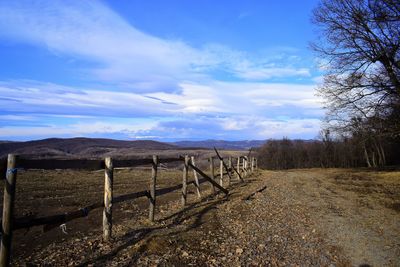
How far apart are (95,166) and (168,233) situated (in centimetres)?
225

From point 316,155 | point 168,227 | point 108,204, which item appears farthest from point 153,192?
point 316,155

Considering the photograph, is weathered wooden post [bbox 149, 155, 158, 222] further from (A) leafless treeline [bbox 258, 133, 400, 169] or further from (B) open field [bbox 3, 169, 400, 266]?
(A) leafless treeline [bbox 258, 133, 400, 169]

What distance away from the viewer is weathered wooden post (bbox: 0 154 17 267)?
16.6 feet

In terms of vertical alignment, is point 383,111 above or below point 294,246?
above

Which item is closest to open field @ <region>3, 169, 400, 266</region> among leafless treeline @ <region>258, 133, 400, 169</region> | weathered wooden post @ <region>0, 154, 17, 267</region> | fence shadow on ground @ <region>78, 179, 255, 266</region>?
fence shadow on ground @ <region>78, 179, 255, 266</region>

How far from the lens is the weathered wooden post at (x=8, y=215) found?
505 centimetres

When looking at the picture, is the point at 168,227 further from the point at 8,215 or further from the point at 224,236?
the point at 8,215

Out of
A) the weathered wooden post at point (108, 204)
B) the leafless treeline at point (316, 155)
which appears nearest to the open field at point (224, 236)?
the weathered wooden post at point (108, 204)

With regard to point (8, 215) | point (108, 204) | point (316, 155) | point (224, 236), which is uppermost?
point (316, 155)

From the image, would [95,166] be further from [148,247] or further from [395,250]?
[395,250]

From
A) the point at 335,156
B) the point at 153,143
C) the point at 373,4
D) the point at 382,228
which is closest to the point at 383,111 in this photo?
the point at 373,4

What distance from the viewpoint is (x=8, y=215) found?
5.14m

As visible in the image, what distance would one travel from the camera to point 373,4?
72.0 feet

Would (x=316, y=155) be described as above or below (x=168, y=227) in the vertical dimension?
above
